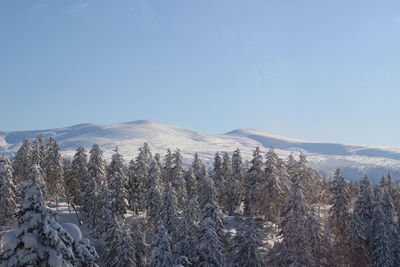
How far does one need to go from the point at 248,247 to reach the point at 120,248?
48.9 ft

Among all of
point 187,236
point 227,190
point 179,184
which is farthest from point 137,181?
point 187,236

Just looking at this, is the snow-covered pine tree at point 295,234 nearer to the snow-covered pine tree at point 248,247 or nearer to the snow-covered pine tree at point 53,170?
the snow-covered pine tree at point 248,247

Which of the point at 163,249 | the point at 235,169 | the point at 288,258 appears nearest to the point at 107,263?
the point at 163,249

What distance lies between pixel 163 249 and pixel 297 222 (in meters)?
17.7

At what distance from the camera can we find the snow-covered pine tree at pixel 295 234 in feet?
140

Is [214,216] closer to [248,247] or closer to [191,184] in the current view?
[248,247]

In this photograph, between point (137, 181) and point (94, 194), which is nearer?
point (94, 194)

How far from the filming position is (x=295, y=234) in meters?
42.9

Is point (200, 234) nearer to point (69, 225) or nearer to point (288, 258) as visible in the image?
point (288, 258)

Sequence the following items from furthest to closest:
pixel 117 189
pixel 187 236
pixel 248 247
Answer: pixel 117 189, pixel 248 247, pixel 187 236

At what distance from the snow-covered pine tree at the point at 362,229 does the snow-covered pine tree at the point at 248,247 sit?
1402cm

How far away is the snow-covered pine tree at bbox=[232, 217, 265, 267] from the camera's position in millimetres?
41219

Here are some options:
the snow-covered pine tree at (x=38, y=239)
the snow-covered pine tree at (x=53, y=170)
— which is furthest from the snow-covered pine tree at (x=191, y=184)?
the snow-covered pine tree at (x=38, y=239)

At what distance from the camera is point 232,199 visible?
73.4 meters
